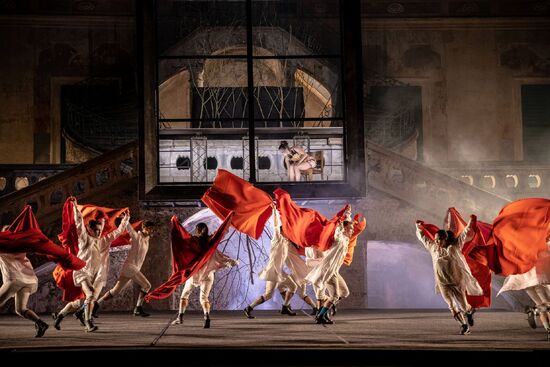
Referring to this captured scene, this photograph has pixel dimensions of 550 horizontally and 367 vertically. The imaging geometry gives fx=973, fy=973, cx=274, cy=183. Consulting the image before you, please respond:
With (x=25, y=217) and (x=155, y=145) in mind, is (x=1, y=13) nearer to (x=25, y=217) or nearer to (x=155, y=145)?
(x=155, y=145)

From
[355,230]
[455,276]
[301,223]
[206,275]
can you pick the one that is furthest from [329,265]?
[455,276]

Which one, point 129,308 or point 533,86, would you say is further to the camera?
point 533,86

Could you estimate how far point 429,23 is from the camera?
24.9m

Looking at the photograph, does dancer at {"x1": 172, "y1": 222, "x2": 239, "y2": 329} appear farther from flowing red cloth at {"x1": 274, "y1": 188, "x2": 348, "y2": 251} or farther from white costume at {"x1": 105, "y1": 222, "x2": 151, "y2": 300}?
white costume at {"x1": 105, "y1": 222, "x2": 151, "y2": 300}

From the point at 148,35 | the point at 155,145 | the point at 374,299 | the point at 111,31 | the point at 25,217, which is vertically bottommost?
the point at 374,299

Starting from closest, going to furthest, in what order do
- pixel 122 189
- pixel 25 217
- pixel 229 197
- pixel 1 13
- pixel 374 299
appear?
pixel 25 217, pixel 229 197, pixel 122 189, pixel 374 299, pixel 1 13

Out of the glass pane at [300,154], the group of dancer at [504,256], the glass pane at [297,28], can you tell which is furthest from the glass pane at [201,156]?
the group of dancer at [504,256]

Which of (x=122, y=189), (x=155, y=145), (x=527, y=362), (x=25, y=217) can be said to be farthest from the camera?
(x=122, y=189)

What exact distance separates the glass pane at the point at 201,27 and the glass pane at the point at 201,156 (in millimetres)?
4464

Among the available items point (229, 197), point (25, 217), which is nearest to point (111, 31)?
point (229, 197)

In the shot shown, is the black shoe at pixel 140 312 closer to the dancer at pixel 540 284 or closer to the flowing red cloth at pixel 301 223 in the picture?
the flowing red cloth at pixel 301 223

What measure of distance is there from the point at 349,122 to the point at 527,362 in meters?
7.79

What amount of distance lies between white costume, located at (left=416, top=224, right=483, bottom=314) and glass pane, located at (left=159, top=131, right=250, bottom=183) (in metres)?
5.95

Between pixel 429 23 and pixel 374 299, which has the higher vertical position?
pixel 429 23
